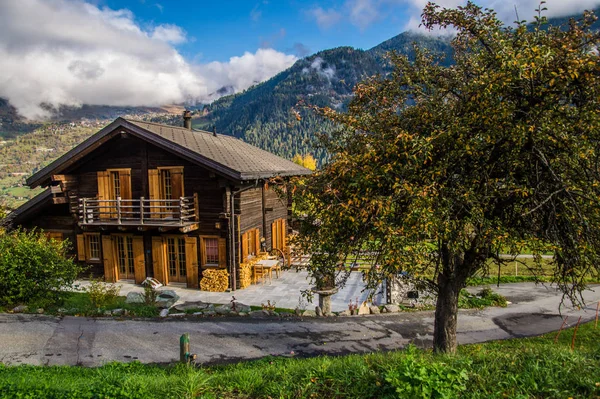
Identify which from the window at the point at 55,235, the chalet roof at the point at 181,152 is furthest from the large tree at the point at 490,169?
the window at the point at 55,235

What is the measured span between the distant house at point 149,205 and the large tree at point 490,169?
431 inches

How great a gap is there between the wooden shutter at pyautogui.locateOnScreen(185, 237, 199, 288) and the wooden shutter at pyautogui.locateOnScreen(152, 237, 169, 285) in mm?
1311

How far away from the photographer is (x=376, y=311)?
14.9 m

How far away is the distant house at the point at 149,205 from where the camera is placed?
18.8 metres

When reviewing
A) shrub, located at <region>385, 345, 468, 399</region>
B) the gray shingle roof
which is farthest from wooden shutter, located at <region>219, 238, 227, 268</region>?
shrub, located at <region>385, 345, 468, 399</region>

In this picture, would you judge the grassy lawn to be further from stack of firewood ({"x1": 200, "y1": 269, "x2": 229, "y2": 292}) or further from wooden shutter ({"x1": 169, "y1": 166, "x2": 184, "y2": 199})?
wooden shutter ({"x1": 169, "y1": 166, "x2": 184, "y2": 199})

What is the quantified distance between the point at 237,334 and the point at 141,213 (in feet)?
28.9

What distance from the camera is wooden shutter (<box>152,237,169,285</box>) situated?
782 inches

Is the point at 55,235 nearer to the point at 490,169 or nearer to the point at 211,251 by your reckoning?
the point at 211,251

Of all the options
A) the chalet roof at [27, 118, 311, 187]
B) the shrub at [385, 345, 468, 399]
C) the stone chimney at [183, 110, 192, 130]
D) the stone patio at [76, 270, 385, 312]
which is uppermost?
the stone chimney at [183, 110, 192, 130]

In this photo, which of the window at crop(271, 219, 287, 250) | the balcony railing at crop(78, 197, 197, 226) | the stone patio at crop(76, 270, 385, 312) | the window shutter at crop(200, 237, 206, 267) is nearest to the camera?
the stone patio at crop(76, 270, 385, 312)

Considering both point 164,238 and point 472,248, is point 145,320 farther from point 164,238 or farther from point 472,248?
point 472,248

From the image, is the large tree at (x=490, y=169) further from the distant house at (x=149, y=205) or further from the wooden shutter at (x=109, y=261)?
the wooden shutter at (x=109, y=261)

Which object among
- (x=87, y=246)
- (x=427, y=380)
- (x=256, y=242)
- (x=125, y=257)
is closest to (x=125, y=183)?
(x=125, y=257)
